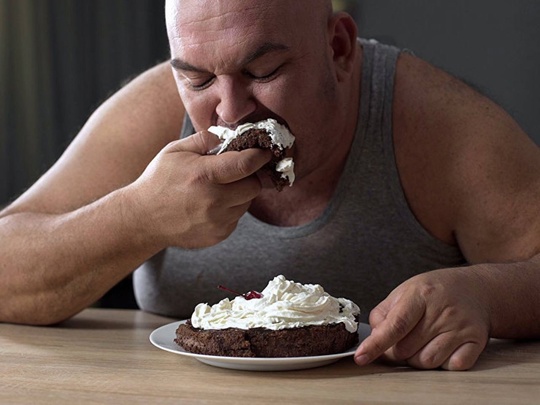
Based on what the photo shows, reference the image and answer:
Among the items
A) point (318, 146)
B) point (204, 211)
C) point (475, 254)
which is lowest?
point (475, 254)

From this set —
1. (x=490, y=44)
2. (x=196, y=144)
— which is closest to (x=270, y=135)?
(x=196, y=144)

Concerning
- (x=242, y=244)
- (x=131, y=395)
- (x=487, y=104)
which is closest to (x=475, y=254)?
(x=487, y=104)

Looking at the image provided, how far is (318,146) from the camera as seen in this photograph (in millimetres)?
1834

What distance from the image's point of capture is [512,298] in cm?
160

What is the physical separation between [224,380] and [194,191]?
398 millimetres

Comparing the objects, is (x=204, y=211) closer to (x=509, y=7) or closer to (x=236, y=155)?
(x=236, y=155)

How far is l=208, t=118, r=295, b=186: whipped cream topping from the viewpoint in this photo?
5.30 ft

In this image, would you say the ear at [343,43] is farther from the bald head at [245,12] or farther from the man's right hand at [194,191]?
the man's right hand at [194,191]

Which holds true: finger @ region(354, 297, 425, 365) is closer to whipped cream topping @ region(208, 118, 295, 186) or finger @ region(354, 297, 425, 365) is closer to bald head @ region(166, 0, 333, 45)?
whipped cream topping @ region(208, 118, 295, 186)

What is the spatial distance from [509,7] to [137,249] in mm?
3059

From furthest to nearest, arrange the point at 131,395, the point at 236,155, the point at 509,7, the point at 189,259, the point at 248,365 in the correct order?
1. the point at 509,7
2. the point at 189,259
3. the point at 236,155
4. the point at 248,365
5. the point at 131,395

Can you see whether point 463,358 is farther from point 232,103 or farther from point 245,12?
point 245,12

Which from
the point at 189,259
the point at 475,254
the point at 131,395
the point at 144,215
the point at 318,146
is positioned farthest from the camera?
the point at 189,259

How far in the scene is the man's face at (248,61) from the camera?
64.7 inches
